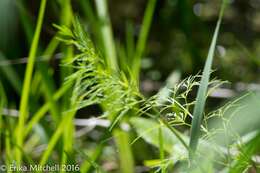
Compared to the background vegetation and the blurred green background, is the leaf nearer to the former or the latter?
the background vegetation

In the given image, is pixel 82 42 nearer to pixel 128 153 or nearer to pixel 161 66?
pixel 128 153

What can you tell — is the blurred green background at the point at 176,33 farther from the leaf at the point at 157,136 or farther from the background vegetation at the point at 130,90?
the leaf at the point at 157,136

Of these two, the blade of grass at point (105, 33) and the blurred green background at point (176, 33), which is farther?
the blurred green background at point (176, 33)

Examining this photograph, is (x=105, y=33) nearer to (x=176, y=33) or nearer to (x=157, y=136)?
(x=157, y=136)

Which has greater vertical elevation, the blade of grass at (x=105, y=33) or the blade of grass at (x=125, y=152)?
the blade of grass at (x=105, y=33)

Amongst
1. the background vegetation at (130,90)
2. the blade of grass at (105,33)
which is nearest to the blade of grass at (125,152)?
the background vegetation at (130,90)

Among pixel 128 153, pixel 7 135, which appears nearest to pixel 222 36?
pixel 128 153

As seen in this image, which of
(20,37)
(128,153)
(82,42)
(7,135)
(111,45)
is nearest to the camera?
(82,42)

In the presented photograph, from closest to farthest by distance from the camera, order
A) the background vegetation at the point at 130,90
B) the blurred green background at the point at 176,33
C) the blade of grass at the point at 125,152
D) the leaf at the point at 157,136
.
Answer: the background vegetation at the point at 130,90, the leaf at the point at 157,136, the blade of grass at the point at 125,152, the blurred green background at the point at 176,33
